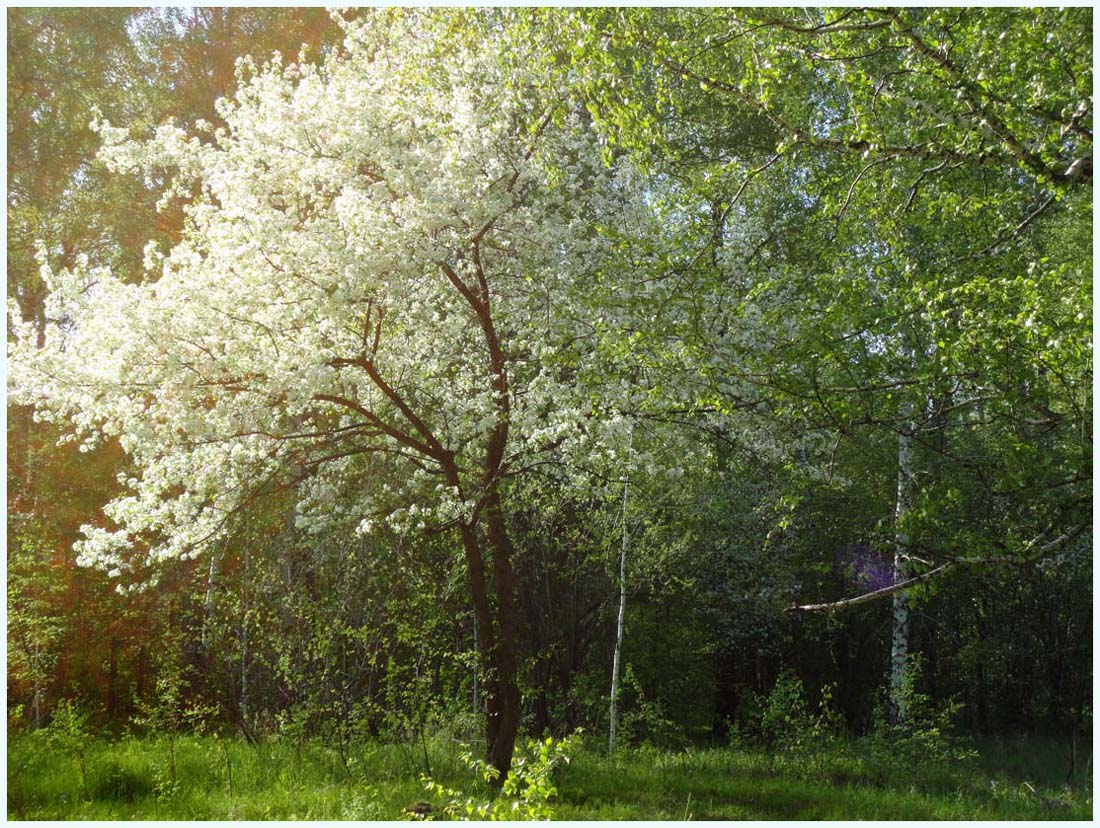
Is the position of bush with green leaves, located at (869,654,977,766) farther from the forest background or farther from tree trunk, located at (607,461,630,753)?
tree trunk, located at (607,461,630,753)

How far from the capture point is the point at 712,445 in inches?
304

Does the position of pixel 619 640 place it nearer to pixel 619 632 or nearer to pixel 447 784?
pixel 619 632

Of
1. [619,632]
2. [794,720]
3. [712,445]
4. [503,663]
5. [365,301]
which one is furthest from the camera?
[619,632]

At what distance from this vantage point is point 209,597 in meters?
8.02

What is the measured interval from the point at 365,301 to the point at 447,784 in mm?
3797

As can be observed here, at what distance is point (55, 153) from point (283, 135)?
7.34m

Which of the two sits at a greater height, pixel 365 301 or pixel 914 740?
pixel 365 301

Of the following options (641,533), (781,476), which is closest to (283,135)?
(641,533)

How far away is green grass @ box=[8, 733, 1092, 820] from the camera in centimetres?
626

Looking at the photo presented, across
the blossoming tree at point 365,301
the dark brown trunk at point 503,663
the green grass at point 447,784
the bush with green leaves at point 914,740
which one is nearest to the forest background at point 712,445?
the dark brown trunk at point 503,663

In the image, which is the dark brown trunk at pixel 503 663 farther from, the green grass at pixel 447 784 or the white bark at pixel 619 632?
the white bark at pixel 619 632

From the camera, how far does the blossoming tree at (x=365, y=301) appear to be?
239 inches

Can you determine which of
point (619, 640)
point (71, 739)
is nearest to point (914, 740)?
point (619, 640)

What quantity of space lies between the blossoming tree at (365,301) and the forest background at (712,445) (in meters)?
0.27
